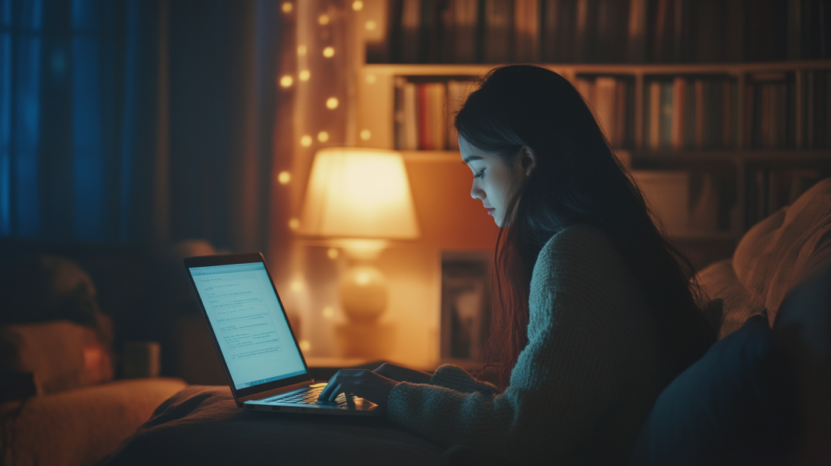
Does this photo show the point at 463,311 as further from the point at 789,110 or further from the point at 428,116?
the point at 789,110

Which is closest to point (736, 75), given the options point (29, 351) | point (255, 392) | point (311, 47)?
point (311, 47)

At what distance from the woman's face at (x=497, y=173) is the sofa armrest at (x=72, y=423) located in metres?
1.16

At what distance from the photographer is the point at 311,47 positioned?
2.46 m

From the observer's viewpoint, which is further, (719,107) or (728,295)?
(719,107)

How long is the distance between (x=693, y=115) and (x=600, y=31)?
48cm

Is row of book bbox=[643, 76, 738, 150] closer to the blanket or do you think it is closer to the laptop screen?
the laptop screen

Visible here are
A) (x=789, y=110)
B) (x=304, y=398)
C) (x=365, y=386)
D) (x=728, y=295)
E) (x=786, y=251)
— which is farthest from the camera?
(x=789, y=110)

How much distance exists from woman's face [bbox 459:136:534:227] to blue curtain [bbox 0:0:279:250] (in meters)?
1.62

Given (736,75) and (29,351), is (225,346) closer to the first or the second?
(29,351)

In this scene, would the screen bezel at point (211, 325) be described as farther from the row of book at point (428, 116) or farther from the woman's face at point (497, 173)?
the row of book at point (428, 116)

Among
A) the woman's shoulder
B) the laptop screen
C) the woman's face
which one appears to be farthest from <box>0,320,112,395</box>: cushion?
the woman's shoulder

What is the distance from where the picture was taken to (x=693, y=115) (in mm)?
2254

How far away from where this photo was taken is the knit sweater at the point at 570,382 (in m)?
0.67

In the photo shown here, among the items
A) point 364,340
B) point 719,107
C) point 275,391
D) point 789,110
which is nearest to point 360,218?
point 364,340
